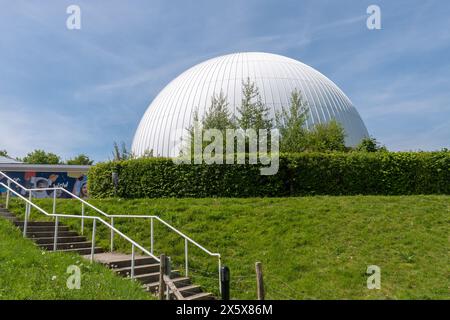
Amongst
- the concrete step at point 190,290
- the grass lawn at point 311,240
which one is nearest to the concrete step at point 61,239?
the grass lawn at point 311,240

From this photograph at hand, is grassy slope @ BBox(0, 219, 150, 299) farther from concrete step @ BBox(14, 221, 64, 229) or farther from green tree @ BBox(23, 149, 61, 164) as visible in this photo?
green tree @ BBox(23, 149, 61, 164)

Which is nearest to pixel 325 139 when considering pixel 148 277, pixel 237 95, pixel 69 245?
pixel 237 95

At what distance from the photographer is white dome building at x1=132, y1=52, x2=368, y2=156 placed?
30.8 metres

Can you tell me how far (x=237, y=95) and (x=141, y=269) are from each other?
23443mm

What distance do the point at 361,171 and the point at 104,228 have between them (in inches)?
378

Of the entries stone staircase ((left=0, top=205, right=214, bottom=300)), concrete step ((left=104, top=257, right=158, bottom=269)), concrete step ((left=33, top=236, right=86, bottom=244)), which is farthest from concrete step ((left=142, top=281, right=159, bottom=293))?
concrete step ((left=33, top=236, right=86, bottom=244))

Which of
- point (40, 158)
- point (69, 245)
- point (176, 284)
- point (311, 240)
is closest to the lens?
point (176, 284)

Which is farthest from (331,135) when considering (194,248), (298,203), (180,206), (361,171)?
(194,248)

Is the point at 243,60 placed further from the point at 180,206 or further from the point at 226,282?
the point at 226,282

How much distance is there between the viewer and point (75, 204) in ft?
43.2

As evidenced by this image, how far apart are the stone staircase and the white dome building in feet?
63.5

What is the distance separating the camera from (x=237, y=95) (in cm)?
3042

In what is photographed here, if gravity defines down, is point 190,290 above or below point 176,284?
below

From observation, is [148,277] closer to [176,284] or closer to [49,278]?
[176,284]
